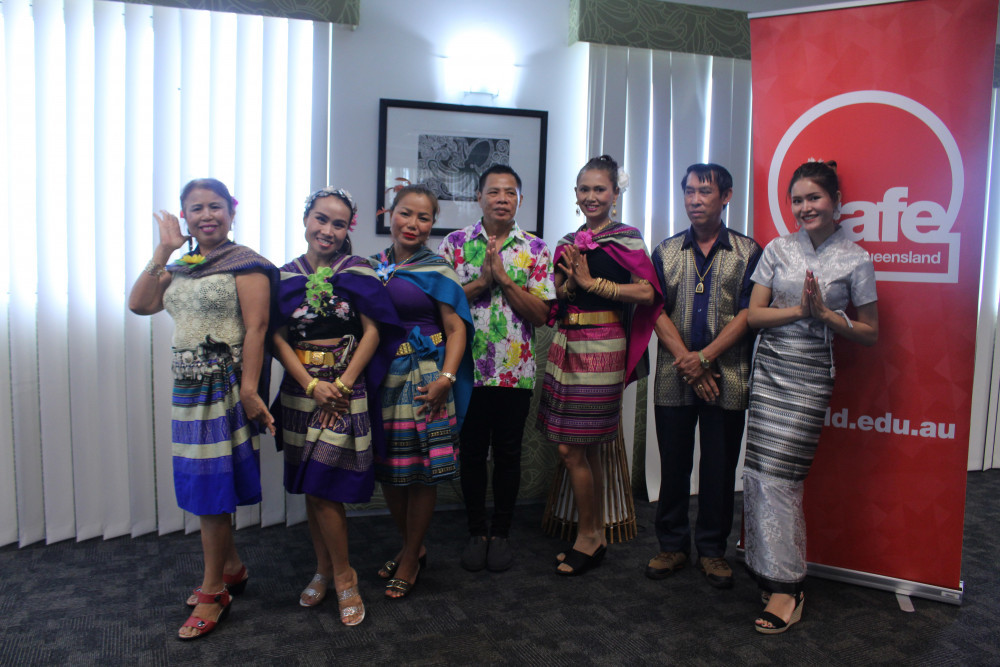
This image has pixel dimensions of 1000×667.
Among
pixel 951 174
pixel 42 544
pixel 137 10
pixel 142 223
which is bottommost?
pixel 42 544

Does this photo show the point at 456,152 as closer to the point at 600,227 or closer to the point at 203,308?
the point at 600,227

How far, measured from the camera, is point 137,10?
2975mm

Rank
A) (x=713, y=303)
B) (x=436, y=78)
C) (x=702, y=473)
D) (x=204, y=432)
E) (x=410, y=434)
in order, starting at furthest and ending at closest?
(x=436, y=78), (x=702, y=473), (x=713, y=303), (x=410, y=434), (x=204, y=432)

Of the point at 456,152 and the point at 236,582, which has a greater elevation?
the point at 456,152

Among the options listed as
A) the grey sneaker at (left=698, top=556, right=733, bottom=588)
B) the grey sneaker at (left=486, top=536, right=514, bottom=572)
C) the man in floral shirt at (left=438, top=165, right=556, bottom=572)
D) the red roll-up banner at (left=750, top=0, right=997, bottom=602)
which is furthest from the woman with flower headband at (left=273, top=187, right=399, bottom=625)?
the red roll-up banner at (left=750, top=0, right=997, bottom=602)

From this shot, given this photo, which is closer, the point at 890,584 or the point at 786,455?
the point at 786,455

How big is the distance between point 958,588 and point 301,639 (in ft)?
8.02

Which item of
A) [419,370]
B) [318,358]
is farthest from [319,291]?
[419,370]

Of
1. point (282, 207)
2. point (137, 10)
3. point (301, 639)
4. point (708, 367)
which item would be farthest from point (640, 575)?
point (137, 10)

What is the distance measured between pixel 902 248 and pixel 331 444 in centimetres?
226

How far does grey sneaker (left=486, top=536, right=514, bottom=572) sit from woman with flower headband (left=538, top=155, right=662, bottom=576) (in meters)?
0.21

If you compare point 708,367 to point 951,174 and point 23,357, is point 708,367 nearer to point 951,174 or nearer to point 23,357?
point 951,174

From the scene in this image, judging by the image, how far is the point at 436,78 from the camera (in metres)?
3.55

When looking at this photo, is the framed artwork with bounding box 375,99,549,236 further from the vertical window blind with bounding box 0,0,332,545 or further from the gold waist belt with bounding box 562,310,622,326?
the gold waist belt with bounding box 562,310,622,326
